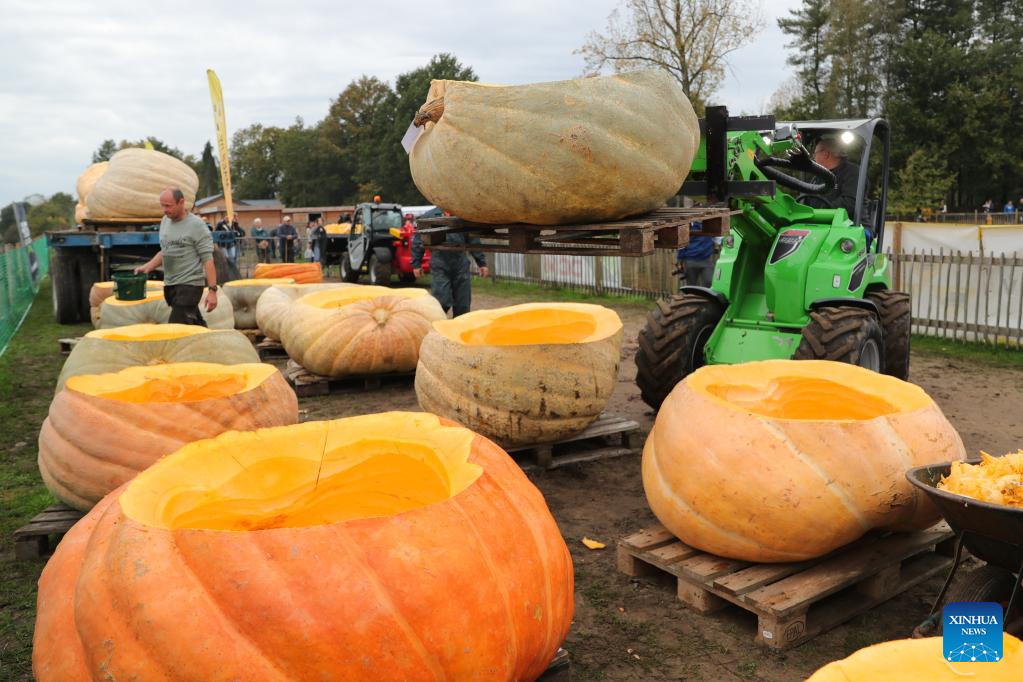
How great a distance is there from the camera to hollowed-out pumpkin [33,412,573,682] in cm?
190

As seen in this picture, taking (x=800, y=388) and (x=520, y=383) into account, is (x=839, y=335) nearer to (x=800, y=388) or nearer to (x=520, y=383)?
(x=800, y=388)

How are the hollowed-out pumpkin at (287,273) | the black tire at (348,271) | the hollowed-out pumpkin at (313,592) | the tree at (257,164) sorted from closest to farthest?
the hollowed-out pumpkin at (313,592) → the hollowed-out pumpkin at (287,273) → the black tire at (348,271) → the tree at (257,164)

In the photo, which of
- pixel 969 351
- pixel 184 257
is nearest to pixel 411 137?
pixel 184 257

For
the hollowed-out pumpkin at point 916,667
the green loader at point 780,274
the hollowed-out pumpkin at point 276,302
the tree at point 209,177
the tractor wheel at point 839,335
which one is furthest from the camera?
the tree at point 209,177

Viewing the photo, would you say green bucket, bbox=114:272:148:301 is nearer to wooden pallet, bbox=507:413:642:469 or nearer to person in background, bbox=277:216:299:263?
wooden pallet, bbox=507:413:642:469

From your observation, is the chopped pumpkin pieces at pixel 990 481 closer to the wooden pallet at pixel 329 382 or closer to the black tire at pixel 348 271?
the wooden pallet at pixel 329 382

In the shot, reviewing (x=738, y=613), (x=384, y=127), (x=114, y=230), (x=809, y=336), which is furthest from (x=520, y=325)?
(x=384, y=127)

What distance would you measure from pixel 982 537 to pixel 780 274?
11.2 ft

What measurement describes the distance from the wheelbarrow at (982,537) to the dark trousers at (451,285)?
282 inches

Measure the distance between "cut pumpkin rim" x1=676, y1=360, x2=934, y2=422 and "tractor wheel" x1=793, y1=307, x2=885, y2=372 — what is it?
3.53ft

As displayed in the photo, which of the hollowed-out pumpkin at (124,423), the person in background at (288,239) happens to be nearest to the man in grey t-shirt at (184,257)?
the hollowed-out pumpkin at (124,423)

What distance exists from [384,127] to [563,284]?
50178 mm

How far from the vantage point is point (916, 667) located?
5.56 feet

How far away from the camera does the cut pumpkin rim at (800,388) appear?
3912 mm
